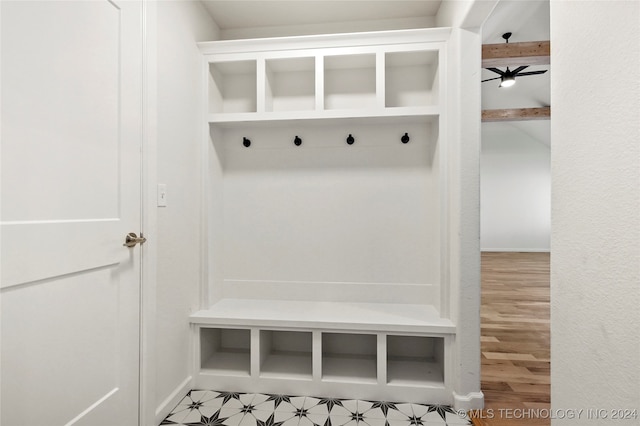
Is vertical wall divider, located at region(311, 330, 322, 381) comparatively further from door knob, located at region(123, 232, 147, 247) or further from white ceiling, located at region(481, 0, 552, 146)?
white ceiling, located at region(481, 0, 552, 146)

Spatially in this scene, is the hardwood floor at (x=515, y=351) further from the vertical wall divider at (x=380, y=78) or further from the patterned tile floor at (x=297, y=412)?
the vertical wall divider at (x=380, y=78)

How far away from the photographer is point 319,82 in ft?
6.52

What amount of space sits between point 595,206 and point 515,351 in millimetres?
2193

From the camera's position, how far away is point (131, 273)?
144 cm

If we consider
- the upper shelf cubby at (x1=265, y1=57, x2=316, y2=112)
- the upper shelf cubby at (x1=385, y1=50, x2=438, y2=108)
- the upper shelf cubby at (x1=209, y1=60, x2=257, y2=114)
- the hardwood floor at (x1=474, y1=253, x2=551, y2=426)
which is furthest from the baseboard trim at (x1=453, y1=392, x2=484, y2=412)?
the upper shelf cubby at (x1=209, y1=60, x2=257, y2=114)

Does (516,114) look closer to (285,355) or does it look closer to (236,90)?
(236,90)

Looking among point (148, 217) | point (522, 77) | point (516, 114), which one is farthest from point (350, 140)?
point (522, 77)

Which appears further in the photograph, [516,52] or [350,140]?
[516,52]

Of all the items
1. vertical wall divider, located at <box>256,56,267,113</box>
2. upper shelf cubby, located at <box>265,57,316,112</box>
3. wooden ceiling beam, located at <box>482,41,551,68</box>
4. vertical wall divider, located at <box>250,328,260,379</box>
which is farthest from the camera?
wooden ceiling beam, located at <box>482,41,551,68</box>

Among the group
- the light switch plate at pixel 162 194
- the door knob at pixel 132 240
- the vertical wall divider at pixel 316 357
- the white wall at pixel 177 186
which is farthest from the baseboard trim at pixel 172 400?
the light switch plate at pixel 162 194

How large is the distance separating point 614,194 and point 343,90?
189cm

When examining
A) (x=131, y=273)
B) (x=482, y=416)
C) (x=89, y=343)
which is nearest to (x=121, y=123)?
(x=131, y=273)

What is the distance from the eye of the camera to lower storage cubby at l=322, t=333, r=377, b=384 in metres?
1.97

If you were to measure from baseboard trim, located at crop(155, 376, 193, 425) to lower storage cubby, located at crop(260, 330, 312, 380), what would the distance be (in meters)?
0.46
